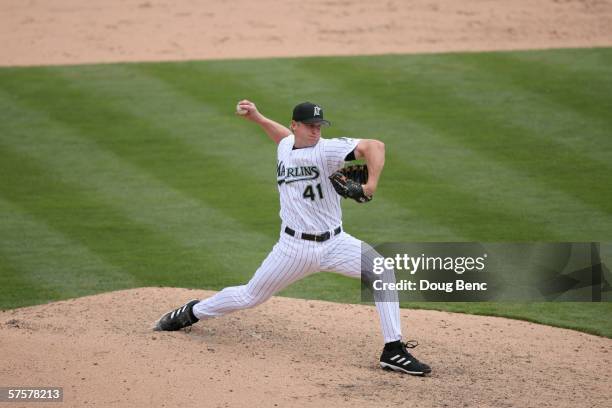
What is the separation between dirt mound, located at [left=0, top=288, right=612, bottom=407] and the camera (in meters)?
5.88

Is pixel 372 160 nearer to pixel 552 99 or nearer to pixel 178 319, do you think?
pixel 178 319

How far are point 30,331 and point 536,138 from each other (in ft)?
A: 22.1

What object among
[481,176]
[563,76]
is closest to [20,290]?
[481,176]

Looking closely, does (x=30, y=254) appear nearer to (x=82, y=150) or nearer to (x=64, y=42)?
(x=82, y=150)

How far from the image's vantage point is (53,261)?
897 cm

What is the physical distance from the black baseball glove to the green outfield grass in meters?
2.27

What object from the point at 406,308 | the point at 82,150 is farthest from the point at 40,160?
the point at 406,308

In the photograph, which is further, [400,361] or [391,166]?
[391,166]

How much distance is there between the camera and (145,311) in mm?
7551

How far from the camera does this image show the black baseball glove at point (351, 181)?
6020 millimetres

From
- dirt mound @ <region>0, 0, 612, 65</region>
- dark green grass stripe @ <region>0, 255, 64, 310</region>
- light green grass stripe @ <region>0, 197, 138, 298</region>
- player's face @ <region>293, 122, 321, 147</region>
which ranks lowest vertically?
dark green grass stripe @ <region>0, 255, 64, 310</region>

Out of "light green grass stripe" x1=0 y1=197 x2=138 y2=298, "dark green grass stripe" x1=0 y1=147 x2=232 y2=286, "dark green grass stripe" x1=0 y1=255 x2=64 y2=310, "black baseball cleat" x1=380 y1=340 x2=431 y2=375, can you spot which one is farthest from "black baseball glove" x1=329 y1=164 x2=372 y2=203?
"dark green grass stripe" x1=0 y1=255 x2=64 y2=310

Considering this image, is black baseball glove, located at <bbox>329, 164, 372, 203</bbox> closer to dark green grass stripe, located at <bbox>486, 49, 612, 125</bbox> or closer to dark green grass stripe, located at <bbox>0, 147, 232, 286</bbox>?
dark green grass stripe, located at <bbox>0, 147, 232, 286</bbox>

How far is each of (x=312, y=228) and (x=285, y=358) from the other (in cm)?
93
